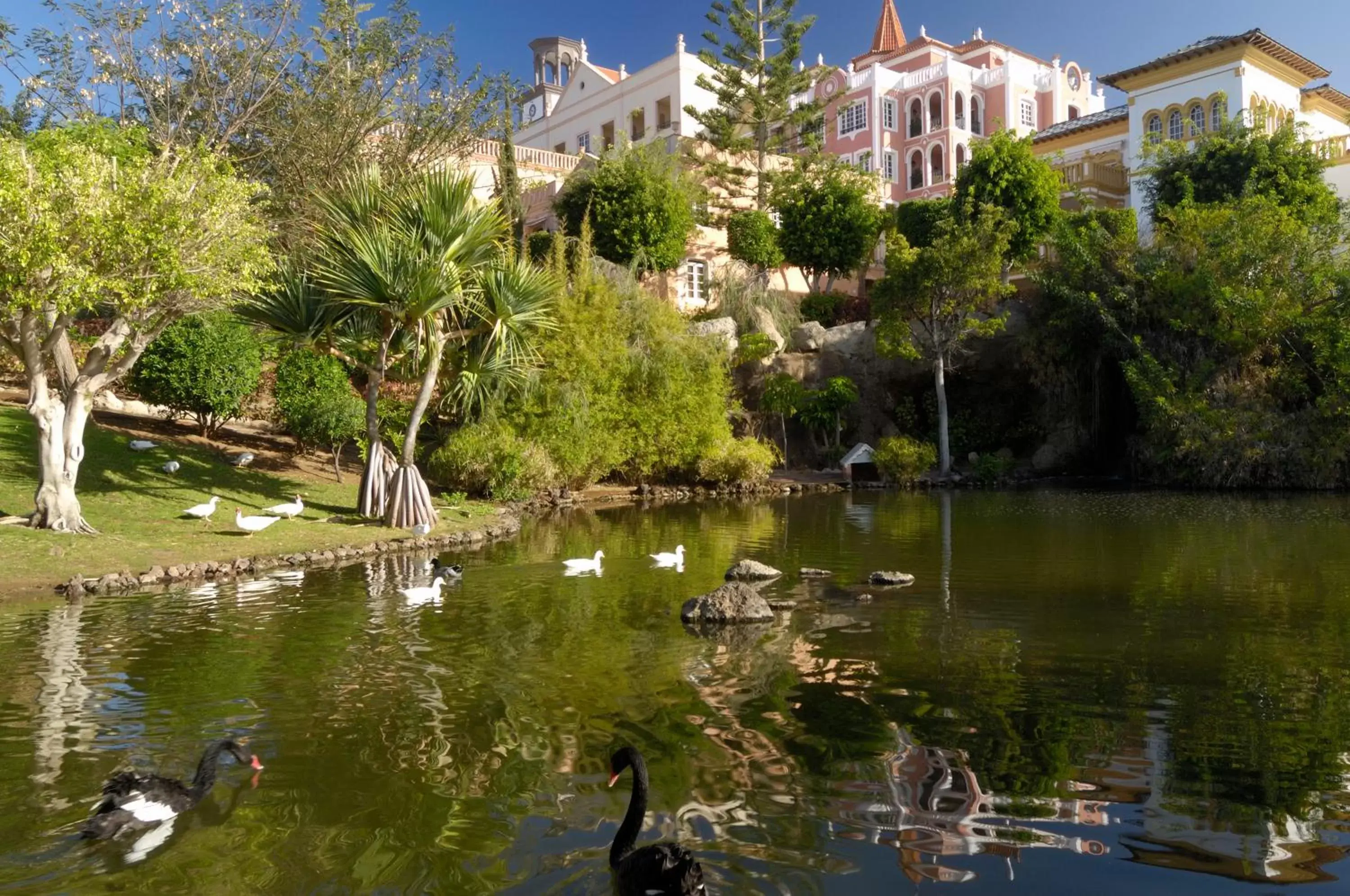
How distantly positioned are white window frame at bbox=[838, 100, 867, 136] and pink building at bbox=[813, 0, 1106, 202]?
0.18 ft

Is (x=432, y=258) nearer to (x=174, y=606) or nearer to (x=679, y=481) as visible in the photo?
(x=174, y=606)

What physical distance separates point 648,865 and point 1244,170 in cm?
4019

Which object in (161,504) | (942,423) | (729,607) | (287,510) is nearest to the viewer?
(729,607)

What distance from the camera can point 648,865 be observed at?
4.63 metres

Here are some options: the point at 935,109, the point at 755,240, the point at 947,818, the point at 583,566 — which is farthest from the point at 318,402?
the point at 935,109

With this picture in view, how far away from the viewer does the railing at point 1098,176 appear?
46.2 meters

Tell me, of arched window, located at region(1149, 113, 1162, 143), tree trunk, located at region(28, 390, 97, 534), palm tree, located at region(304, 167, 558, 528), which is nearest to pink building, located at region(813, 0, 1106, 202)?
arched window, located at region(1149, 113, 1162, 143)

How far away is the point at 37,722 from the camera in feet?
24.3

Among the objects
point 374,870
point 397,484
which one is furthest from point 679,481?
point 374,870

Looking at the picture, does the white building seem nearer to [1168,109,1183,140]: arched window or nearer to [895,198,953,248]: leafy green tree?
[895,198,953,248]: leafy green tree

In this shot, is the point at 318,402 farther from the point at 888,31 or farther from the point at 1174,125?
the point at 888,31

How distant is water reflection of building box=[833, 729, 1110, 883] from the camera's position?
5.26 m

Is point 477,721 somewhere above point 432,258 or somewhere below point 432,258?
below

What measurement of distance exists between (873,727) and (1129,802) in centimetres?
183
